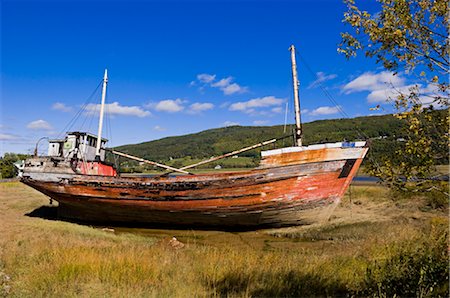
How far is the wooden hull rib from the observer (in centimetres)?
1445

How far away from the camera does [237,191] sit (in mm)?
14805

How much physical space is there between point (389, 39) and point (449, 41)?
0.75 metres

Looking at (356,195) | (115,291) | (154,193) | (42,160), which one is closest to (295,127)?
(154,193)

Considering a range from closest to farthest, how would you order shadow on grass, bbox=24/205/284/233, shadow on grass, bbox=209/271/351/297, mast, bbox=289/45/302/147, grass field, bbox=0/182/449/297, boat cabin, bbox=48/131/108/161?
grass field, bbox=0/182/449/297
shadow on grass, bbox=209/271/351/297
mast, bbox=289/45/302/147
shadow on grass, bbox=24/205/284/233
boat cabin, bbox=48/131/108/161

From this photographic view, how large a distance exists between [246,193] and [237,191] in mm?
416

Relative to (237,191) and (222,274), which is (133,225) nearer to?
(237,191)

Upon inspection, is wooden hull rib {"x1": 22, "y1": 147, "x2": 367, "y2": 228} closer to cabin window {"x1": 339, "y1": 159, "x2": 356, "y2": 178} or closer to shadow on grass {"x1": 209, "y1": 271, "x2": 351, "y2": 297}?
cabin window {"x1": 339, "y1": 159, "x2": 356, "y2": 178}

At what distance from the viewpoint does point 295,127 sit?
1594cm

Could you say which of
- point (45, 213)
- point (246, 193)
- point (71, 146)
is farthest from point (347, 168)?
point (45, 213)

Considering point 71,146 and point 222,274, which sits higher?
point 71,146

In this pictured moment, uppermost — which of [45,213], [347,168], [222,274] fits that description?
[347,168]

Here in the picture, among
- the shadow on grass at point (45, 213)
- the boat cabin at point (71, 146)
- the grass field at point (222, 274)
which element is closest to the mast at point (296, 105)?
the grass field at point (222, 274)

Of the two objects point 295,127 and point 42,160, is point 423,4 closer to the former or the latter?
point 295,127

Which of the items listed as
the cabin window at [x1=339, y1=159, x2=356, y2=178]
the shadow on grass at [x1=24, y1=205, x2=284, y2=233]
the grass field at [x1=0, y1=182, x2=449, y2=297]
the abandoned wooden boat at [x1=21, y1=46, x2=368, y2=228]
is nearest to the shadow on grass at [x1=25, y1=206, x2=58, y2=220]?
the shadow on grass at [x1=24, y1=205, x2=284, y2=233]
